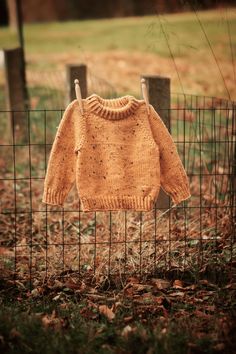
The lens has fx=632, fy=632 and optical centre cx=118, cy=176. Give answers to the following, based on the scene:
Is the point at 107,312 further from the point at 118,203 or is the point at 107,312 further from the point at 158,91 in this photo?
the point at 158,91

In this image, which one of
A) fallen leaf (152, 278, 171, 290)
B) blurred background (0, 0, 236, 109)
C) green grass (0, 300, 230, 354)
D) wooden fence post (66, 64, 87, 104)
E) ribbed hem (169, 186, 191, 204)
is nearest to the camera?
green grass (0, 300, 230, 354)

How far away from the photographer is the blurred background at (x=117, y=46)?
10062mm

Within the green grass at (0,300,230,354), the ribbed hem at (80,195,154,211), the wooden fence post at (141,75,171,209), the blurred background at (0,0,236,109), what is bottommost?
the green grass at (0,300,230,354)

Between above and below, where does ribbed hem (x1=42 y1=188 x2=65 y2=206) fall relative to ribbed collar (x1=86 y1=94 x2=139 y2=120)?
below

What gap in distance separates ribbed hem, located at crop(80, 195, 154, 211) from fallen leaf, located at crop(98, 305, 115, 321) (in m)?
0.63

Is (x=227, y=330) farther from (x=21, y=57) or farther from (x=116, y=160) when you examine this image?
(x=21, y=57)

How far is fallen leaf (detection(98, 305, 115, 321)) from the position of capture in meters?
3.89

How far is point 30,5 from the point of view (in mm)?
23984

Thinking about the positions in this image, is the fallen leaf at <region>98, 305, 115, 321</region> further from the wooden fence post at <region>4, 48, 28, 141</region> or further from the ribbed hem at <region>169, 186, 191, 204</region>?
the wooden fence post at <region>4, 48, 28, 141</region>

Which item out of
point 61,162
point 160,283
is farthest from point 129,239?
point 61,162

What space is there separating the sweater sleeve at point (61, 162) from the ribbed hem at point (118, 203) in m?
0.20

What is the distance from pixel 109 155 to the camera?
4.05 m

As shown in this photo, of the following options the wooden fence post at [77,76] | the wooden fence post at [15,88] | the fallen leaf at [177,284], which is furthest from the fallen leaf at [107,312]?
the wooden fence post at [15,88]

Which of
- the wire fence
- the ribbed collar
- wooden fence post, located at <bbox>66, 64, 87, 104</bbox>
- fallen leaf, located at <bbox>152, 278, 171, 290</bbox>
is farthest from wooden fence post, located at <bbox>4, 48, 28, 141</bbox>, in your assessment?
the ribbed collar
